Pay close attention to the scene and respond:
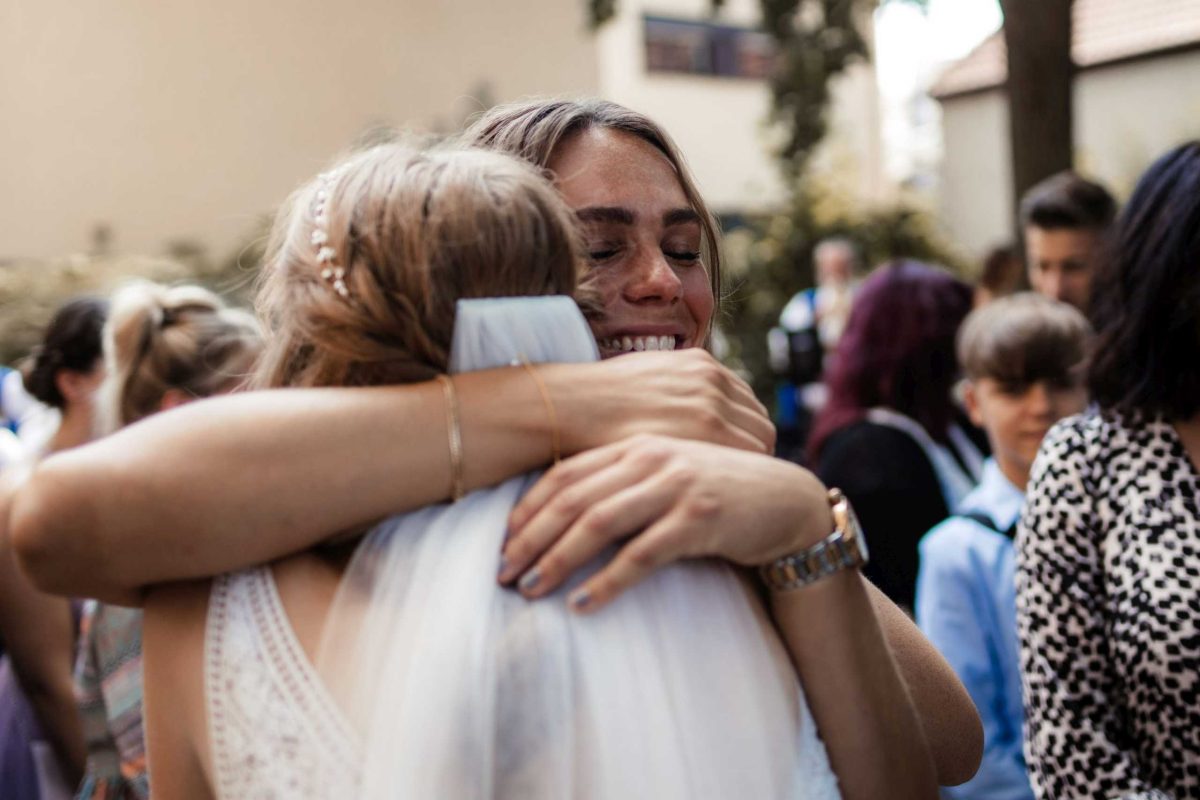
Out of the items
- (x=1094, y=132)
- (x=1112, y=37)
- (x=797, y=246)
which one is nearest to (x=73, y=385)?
(x=797, y=246)

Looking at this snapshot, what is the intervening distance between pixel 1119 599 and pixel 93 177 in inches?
580

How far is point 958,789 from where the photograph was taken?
3.04 m

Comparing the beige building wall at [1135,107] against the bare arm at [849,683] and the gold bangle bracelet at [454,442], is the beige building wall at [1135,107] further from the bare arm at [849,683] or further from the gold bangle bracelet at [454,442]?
the gold bangle bracelet at [454,442]

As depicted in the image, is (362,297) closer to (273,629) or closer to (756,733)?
(273,629)

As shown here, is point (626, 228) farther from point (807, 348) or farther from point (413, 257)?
point (807, 348)

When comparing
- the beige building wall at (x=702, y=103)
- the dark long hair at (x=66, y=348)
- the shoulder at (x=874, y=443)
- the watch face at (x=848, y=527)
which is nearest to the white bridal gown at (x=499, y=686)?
the watch face at (x=848, y=527)

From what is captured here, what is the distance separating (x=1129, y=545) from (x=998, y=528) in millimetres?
956

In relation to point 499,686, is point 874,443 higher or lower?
lower

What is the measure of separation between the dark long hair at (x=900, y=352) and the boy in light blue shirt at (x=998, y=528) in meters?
0.60

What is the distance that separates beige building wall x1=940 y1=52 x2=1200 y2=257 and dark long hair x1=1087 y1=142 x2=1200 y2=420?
44.7ft

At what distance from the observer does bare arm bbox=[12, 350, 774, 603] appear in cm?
120

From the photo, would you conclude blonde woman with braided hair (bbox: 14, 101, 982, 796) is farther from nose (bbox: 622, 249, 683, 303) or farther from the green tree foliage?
the green tree foliage

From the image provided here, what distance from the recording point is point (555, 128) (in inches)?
71.7

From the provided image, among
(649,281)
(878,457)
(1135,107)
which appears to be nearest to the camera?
(649,281)
